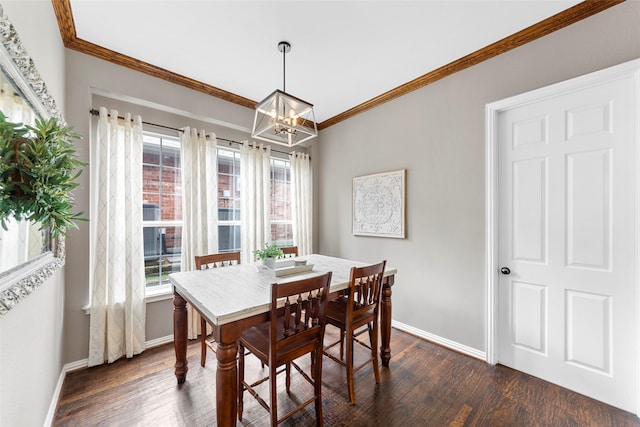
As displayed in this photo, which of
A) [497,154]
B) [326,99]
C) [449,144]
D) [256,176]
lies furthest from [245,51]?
[497,154]

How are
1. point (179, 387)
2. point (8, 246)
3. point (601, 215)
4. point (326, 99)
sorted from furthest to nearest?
point (326, 99)
point (179, 387)
point (601, 215)
point (8, 246)

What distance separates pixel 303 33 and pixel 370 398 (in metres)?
2.88

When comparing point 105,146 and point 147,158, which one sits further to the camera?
point 147,158

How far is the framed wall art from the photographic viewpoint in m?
3.05

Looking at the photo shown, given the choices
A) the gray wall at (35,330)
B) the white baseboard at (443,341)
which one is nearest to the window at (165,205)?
the gray wall at (35,330)

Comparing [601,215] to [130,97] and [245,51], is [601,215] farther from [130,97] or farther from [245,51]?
[130,97]

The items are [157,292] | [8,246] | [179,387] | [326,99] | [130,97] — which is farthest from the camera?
[326,99]

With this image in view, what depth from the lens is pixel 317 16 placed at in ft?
6.37

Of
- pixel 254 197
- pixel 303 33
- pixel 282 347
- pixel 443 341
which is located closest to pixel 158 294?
pixel 254 197

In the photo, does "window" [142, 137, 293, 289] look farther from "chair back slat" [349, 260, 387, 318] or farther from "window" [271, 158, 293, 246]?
"chair back slat" [349, 260, 387, 318]

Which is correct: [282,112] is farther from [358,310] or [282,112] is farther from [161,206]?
[161,206]

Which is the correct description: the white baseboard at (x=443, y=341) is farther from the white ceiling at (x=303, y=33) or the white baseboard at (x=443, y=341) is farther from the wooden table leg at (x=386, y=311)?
the white ceiling at (x=303, y=33)

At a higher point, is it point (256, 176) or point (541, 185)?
point (256, 176)

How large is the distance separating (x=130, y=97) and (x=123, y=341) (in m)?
2.34
